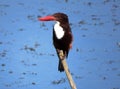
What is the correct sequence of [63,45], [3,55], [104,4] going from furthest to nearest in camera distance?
[104,4]
[3,55]
[63,45]

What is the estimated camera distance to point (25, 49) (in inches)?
212

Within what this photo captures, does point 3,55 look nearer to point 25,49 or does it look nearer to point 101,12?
point 25,49

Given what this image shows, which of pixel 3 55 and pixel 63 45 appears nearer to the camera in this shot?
pixel 63 45

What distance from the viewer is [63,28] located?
1.89 m

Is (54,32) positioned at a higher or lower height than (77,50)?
higher

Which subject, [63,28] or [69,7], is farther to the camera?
[69,7]

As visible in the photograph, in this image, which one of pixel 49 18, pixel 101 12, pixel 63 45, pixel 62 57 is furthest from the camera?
pixel 101 12

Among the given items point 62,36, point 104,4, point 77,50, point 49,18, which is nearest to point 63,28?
point 62,36

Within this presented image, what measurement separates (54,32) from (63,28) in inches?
2.2

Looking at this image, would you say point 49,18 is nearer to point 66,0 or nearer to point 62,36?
point 62,36

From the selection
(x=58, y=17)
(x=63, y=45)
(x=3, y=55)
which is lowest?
(x=3, y=55)

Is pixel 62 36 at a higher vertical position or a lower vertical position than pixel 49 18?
lower

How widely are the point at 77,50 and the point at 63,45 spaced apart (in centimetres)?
326

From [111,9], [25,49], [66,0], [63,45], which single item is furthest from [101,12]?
[63,45]
